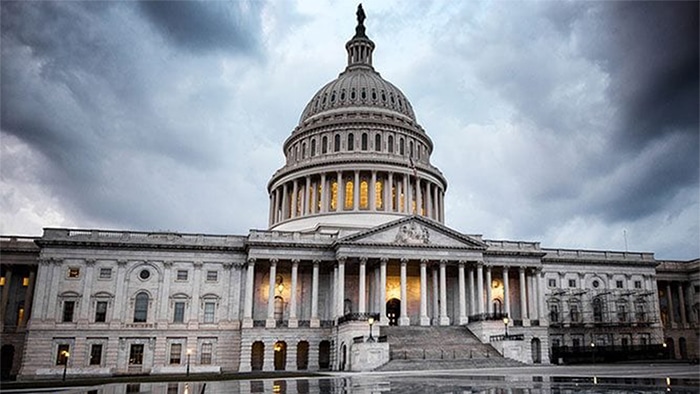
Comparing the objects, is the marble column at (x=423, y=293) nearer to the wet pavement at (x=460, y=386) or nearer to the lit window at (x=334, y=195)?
the lit window at (x=334, y=195)

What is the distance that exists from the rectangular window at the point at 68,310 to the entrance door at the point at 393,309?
1340 inches

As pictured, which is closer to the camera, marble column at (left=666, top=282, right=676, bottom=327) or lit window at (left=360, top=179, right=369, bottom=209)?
lit window at (left=360, top=179, right=369, bottom=209)

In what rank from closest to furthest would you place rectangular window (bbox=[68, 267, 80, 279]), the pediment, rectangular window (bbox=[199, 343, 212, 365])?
1. rectangular window (bbox=[199, 343, 212, 365])
2. rectangular window (bbox=[68, 267, 80, 279])
3. the pediment

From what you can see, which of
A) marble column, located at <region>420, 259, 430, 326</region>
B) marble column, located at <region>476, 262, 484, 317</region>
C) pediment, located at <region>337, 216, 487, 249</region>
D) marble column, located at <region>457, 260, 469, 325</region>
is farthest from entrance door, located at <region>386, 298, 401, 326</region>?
marble column, located at <region>476, 262, 484, 317</region>

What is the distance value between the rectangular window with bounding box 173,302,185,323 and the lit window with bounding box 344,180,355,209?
1035 inches

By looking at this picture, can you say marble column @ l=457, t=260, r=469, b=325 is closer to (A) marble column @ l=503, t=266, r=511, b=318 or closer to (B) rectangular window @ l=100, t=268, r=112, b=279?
(A) marble column @ l=503, t=266, r=511, b=318

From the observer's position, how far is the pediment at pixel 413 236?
202 feet

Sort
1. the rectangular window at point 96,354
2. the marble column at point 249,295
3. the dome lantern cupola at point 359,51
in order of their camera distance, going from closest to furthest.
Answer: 1. the rectangular window at point 96,354
2. the marble column at point 249,295
3. the dome lantern cupola at point 359,51

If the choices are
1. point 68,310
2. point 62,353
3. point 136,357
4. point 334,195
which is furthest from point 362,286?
point 62,353

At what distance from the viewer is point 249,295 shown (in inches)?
2408

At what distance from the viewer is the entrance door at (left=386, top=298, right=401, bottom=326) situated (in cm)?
6631

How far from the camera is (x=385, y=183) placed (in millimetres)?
80062

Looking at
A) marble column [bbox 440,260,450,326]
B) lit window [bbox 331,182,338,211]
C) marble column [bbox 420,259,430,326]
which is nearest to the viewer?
marble column [bbox 420,259,430,326]

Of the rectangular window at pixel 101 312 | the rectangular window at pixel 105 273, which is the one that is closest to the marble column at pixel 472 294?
the rectangular window at pixel 105 273
